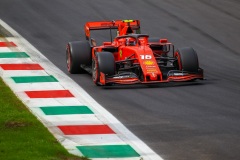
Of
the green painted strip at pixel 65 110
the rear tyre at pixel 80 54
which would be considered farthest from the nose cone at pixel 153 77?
the rear tyre at pixel 80 54

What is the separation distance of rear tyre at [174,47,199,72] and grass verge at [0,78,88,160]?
16.1ft

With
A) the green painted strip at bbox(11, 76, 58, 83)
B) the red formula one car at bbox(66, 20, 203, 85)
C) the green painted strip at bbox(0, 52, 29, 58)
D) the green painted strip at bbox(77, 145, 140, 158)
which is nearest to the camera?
the green painted strip at bbox(77, 145, 140, 158)

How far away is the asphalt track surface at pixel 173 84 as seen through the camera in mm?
16109

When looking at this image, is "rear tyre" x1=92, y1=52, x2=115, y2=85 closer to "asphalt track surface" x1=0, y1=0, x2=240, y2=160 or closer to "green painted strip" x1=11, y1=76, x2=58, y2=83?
"asphalt track surface" x1=0, y1=0, x2=240, y2=160

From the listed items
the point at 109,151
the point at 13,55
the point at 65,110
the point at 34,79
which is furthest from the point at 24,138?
the point at 13,55

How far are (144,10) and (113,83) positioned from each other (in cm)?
1269

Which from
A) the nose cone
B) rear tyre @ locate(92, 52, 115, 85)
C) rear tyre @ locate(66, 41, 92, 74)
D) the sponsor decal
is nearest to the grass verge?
rear tyre @ locate(92, 52, 115, 85)

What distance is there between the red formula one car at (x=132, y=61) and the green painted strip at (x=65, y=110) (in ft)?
8.18

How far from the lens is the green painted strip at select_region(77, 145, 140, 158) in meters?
14.8

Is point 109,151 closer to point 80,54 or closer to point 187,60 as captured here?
point 187,60

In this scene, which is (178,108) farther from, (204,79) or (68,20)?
(68,20)

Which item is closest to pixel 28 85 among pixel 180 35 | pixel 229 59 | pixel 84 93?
pixel 84 93

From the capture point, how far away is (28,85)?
21.9m

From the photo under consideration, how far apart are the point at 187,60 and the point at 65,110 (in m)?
4.48
